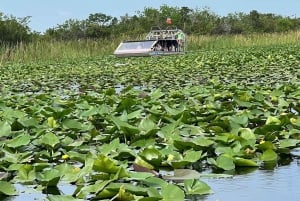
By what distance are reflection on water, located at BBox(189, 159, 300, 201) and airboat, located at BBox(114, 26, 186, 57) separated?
13945 mm

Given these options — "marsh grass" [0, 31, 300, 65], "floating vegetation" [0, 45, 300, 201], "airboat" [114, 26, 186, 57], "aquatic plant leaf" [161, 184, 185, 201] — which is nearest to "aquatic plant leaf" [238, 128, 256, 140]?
"floating vegetation" [0, 45, 300, 201]

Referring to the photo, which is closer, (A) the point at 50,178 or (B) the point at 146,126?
A: (A) the point at 50,178

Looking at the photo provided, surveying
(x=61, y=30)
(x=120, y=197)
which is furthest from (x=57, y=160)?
(x=61, y=30)

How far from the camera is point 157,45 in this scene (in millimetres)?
17516

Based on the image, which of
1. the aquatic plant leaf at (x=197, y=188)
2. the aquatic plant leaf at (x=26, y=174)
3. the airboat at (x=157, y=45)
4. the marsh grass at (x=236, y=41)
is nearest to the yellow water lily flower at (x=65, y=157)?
the aquatic plant leaf at (x=26, y=174)

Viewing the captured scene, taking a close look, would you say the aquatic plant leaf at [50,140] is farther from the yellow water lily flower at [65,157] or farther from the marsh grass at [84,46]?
the marsh grass at [84,46]

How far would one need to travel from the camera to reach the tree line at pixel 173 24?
30.5 meters

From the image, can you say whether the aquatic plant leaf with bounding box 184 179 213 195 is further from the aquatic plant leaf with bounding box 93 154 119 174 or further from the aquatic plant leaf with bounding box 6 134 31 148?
the aquatic plant leaf with bounding box 6 134 31 148

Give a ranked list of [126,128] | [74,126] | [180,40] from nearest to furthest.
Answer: [126,128] → [74,126] → [180,40]

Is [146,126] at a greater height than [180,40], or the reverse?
[180,40]

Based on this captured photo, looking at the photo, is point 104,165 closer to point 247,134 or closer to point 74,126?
point 247,134

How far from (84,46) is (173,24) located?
18.1 m

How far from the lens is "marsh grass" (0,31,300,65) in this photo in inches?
569

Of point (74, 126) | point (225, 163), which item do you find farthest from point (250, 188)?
point (74, 126)
